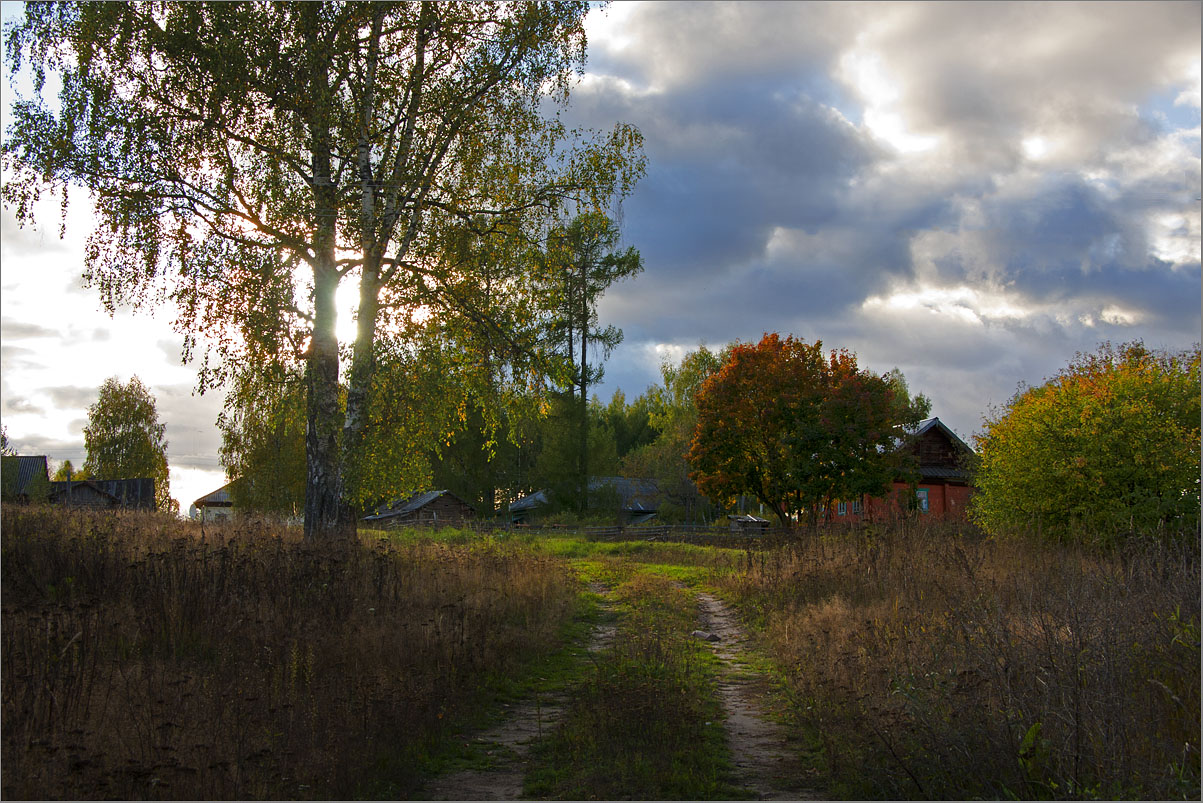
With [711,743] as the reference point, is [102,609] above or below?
above

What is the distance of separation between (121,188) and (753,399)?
26.3 metres

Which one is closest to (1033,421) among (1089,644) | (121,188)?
(1089,644)

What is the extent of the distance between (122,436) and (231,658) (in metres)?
64.5

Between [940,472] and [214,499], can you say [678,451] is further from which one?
[214,499]

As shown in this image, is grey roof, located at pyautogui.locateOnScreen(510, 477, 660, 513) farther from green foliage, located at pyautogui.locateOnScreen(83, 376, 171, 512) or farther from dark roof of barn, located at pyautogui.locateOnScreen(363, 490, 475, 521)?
green foliage, located at pyautogui.locateOnScreen(83, 376, 171, 512)

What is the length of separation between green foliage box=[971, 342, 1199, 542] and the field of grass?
1811 millimetres

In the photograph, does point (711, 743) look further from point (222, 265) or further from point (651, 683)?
point (222, 265)

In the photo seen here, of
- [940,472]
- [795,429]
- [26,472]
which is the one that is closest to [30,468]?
[26,472]

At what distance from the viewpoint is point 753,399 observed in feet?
114

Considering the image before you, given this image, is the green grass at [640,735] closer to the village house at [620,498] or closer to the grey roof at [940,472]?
the grey roof at [940,472]

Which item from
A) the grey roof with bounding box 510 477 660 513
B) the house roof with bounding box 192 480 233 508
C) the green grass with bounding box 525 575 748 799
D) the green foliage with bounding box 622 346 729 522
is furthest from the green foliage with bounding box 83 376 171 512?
the green grass with bounding box 525 575 748 799

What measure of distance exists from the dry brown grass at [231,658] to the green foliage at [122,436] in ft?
186

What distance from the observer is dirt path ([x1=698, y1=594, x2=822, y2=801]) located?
5.57 metres

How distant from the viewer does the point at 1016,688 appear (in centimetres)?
531
